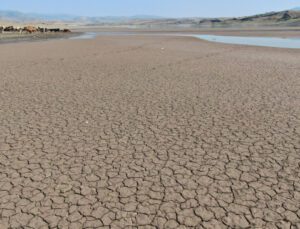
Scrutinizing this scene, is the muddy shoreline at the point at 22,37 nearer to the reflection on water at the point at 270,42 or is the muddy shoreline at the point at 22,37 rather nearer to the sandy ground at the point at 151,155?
the reflection on water at the point at 270,42

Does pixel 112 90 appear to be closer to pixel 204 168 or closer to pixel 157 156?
pixel 157 156

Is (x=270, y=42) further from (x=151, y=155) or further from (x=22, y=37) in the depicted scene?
(x=22, y=37)

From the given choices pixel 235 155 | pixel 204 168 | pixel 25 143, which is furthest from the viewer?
pixel 25 143

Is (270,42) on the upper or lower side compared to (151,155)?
upper

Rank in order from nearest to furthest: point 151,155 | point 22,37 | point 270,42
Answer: point 151,155
point 270,42
point 22,37

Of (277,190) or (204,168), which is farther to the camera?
(204,168)

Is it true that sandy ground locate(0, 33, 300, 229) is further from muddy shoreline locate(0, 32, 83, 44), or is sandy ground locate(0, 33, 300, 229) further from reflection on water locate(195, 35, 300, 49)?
muddy shoreline locate(0, 32, 83, 44)

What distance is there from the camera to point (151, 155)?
5.89 meters

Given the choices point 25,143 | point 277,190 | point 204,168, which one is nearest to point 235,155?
point 204,168

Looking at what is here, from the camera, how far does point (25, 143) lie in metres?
6.51

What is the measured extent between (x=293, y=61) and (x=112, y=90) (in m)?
12.9

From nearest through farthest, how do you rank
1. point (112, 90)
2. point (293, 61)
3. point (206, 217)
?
point (206, 217), point (112, 90), point (293, 61)

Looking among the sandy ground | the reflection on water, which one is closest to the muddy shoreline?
the reflection on water

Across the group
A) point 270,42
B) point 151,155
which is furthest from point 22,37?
point 151,155
